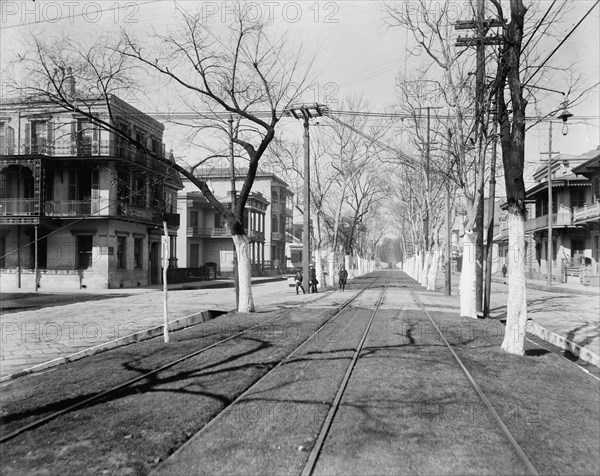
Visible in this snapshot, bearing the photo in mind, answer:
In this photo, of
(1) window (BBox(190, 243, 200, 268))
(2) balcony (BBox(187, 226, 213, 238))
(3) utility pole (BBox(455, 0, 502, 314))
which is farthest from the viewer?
(1) window (BBox(190, 243, 200, 268))

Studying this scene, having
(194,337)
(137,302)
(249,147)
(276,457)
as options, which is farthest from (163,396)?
(137,302)

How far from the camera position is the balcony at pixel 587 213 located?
33953 millimetres

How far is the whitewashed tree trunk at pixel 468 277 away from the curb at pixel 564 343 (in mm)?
1750

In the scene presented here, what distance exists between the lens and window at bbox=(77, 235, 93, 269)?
96.7ft

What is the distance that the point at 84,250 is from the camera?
29.6 m

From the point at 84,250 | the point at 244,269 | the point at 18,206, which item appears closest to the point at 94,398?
the point at 244,269

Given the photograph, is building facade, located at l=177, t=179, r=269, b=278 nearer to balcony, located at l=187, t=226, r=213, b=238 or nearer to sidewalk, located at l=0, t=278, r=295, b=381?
balcony, located at l=187, t=226, r=213, b=238

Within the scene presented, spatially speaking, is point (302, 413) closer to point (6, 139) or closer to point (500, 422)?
point (500, 422)

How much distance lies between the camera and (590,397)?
24.5 feet

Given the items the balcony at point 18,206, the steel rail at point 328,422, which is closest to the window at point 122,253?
the balcony at point 18,206

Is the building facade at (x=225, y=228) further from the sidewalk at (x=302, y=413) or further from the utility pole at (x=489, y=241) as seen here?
the sidewalk at (x=302, y=413)

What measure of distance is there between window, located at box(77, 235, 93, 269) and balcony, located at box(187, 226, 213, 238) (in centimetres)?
2190

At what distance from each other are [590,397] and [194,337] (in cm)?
783

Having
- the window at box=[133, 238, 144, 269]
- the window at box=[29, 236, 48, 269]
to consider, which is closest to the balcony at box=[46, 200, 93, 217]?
the window at box=[29, 236, 48, 269]
